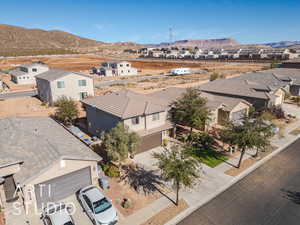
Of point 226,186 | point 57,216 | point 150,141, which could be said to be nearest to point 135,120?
point 150,141

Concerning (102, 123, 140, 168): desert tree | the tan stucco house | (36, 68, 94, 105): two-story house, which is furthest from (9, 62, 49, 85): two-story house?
(102, 123, 140, 168): desert tree

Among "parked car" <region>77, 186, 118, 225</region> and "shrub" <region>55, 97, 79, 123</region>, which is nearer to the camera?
"parked car" <region>77, 186, 118, 225</region>

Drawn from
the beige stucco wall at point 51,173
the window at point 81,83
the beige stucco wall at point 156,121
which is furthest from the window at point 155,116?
the window at point 81,83

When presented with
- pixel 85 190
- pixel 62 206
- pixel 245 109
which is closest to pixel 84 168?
pixel 85 190

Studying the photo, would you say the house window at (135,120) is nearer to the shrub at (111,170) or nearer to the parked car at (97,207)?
the shrub at (111,170)

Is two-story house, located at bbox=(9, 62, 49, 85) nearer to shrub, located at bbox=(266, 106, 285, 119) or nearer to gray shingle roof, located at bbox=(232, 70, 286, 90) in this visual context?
gray shingle roof, located at bbox=(232, 70, 286, 90)

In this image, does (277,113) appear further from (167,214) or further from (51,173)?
(51,173)

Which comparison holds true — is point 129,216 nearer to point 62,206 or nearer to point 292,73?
point 62,206
